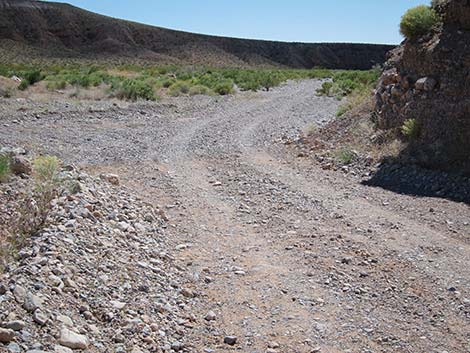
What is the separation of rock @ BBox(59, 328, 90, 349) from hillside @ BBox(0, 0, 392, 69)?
208ft

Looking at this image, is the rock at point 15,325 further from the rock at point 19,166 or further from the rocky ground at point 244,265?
the rock at point 19,166

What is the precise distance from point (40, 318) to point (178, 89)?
80.2 ft

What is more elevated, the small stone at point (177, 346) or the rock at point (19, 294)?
the rock at point (19, 294)

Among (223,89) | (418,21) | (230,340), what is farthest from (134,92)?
(230,340)

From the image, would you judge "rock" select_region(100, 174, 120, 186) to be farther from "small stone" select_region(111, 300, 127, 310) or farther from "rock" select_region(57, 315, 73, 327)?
"rock" select_region(57, 315, 73, 327)

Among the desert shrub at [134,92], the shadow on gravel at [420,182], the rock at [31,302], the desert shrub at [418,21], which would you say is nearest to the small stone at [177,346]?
the rock at [31,302]

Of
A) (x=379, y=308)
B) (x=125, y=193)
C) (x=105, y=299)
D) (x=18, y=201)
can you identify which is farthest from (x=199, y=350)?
(x=125, y=193)

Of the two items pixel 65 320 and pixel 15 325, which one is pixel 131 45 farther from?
pixel 15 325

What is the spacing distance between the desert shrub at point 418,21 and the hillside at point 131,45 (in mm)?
56708

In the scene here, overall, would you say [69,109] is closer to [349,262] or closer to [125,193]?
[125,193]

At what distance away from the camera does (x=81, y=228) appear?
6207 mm

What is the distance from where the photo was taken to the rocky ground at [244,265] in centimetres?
479

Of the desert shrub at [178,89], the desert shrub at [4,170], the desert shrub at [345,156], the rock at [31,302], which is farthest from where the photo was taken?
the desert shrub at [178,89]

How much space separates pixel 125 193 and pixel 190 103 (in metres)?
14.9
